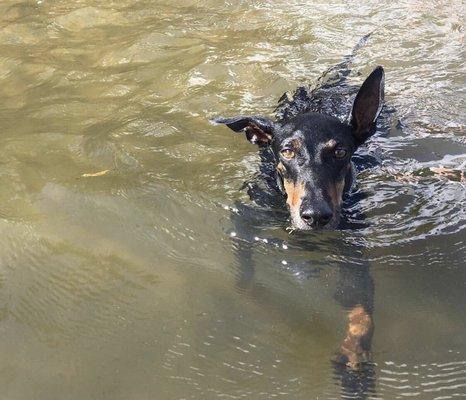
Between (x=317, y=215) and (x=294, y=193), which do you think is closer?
(x=317, y=215)

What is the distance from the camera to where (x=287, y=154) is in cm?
508

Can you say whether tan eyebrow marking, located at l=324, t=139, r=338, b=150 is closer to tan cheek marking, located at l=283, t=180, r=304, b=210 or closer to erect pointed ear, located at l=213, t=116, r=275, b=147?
tan cheek marking, located at l=283, t=180, r=304, b=210

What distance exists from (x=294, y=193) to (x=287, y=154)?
0.40 metres

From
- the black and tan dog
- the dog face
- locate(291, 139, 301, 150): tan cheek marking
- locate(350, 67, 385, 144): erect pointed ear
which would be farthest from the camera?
locate(291, 139, 301, 150): tan cheek marking

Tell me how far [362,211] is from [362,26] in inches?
204

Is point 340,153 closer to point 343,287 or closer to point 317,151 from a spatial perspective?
point 317,151

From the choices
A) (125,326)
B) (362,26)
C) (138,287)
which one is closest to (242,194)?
(138,287)

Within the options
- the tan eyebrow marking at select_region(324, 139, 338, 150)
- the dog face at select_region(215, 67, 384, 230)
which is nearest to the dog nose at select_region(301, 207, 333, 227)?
the dog face at select_region(215, 67, 384, 230)

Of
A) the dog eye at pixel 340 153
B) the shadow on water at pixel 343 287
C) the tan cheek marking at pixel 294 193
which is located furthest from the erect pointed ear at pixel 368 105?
the shadow on water at pixel 343 287

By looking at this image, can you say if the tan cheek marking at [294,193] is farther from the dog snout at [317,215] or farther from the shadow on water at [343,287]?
the shadow on water at [343,287]

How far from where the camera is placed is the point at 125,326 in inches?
150

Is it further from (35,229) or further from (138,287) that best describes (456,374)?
(35,229)

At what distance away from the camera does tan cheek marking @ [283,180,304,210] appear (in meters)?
4.69

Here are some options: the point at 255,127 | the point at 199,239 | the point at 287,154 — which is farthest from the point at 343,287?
the point at 255,127
